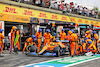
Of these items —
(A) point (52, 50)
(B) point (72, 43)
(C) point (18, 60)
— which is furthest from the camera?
(A) point (52, 50)

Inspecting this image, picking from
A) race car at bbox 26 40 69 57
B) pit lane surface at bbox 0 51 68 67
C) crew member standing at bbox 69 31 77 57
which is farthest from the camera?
race car at bbox 26 40 69 57

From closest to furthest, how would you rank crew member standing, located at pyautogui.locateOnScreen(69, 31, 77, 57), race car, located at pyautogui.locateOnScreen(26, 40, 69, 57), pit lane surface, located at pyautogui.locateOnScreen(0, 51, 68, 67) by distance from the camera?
pit lane surface, located at pyautogui.locateOnScreen(0, 51, 68, 67) → crew member standing, located at pyautogui.locateOnScreen(69, 31, 77, 57) → race car, located at pyautogui.locateOnScreen(26, 40, 69, 57)

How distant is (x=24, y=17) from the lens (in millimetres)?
18484

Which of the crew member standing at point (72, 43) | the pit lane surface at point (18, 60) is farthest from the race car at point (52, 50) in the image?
the crew member standing at point (72, 43)

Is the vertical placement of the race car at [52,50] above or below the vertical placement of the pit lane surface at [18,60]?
above

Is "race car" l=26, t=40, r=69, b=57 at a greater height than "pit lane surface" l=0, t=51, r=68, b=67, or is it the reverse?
"race car" l=26, t=40, r=69, b=57

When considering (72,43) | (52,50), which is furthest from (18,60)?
(72,43)

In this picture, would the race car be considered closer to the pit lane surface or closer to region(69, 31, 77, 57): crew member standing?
the pit lane surface

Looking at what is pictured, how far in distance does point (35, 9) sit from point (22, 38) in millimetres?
4074

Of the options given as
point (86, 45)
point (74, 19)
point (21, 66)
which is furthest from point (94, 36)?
point (74, 19)

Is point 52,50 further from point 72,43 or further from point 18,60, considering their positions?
point 18,60

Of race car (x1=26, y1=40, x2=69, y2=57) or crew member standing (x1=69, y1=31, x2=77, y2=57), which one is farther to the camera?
race car (x1=26, y1=40, x2=69, y2=57)

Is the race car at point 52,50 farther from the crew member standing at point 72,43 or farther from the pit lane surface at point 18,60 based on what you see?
the crew member standing at point 72,43

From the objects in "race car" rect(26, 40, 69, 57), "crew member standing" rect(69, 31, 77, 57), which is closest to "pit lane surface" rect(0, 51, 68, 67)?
"race car" rect(26, 40, 69, 57)
